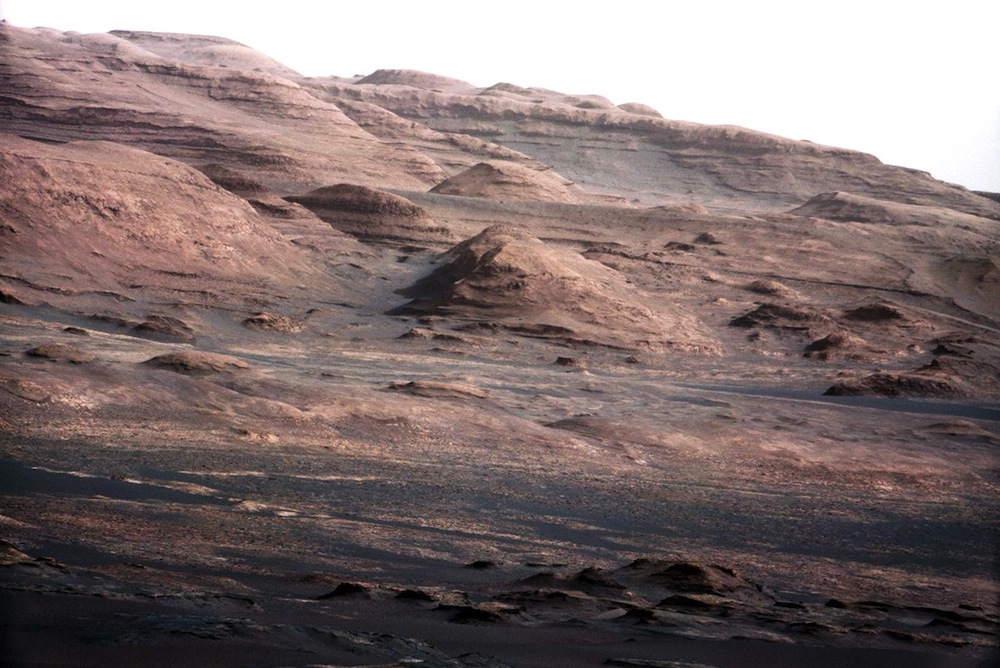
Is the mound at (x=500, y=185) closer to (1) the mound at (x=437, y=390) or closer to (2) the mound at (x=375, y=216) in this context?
(2) the mound at (x=375, y=216)

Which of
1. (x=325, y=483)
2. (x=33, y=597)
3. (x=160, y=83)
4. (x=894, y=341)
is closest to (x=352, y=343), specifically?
(x=325, y=483)

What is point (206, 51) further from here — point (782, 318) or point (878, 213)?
point (782, 318)

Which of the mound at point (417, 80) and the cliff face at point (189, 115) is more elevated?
the mound at point (417, 80)

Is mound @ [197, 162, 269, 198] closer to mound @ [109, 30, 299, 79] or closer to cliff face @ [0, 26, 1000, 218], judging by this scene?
cliff face @ [0, 26, 1000, 218]

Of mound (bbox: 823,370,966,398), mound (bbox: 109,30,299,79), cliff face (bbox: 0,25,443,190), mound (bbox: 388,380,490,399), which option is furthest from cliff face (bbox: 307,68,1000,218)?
mound (bbox: 388,380,490,399)

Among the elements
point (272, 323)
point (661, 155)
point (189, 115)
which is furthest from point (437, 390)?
point (661, 155)

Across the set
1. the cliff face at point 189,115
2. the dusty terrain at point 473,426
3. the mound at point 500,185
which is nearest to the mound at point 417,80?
the cliff face at point 189,115
